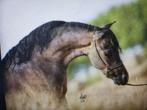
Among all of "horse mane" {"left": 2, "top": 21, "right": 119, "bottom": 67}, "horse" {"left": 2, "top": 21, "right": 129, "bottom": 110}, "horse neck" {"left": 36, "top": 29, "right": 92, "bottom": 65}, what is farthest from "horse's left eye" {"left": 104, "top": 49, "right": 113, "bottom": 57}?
"horse mane" {"left": 2, "top": 21, "right": 119, "bottom": 67}

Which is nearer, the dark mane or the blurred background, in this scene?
the blurred background

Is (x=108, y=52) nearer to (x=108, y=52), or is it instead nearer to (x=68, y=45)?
(x=108, y=52)

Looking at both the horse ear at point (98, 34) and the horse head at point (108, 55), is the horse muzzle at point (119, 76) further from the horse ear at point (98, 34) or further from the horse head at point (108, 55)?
the horse ear at point (98, 34)

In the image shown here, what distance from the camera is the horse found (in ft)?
6.12

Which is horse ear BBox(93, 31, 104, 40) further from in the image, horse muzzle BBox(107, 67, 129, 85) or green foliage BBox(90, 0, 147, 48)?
horse muzzle BBox(107, 67, 129, 85)

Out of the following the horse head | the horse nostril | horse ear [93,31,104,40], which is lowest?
the horse nostril

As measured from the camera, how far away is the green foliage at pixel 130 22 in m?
1.82

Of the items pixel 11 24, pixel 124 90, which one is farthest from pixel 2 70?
pixel 124 90

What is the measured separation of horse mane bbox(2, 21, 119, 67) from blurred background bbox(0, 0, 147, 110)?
28 millimetres

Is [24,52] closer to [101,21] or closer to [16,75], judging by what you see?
[16,75]

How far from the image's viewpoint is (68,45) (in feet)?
6.42

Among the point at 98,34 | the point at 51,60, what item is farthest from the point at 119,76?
the point at 51,60

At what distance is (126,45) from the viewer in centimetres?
183

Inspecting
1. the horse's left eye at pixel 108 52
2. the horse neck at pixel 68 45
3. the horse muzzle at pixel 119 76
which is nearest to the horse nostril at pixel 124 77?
the horse muzzle at pixel 119 76
